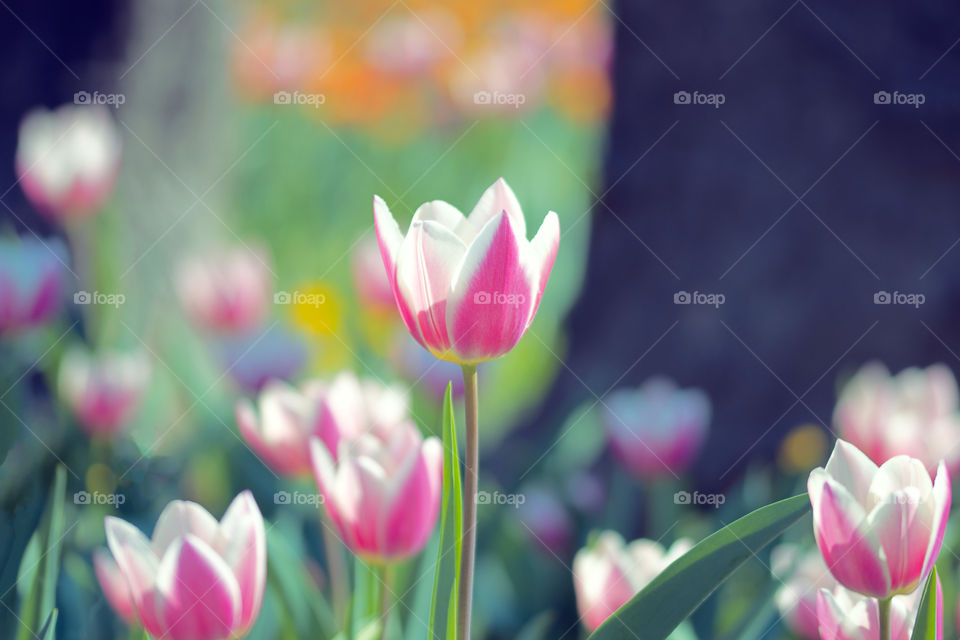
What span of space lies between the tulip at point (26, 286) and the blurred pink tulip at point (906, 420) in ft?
3.43

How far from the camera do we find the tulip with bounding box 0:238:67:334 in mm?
1233

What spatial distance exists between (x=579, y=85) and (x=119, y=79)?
2138mm

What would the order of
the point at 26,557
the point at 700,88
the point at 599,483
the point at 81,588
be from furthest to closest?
the point at 700,88 → the point at 599,483 → the point at 81,588 → the point at 26,557

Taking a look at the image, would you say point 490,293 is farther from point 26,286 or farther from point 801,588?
point 26,286

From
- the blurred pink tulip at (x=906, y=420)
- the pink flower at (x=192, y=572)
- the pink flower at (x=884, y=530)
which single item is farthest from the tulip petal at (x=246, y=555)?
the blurred pink tulip at (x=906, y=420)

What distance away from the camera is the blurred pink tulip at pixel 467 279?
2.12 feet

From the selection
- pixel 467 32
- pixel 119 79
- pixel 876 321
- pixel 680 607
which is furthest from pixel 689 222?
pixel 467 32

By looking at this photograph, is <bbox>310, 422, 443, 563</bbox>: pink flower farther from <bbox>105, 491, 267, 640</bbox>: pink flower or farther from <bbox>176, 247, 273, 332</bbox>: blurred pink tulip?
<bbox>176, 247, 273, 332</bbox>: blurred pink tulip

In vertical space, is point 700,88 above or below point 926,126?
above

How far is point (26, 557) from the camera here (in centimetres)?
76

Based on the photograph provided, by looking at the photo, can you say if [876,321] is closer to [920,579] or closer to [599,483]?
[599,483]

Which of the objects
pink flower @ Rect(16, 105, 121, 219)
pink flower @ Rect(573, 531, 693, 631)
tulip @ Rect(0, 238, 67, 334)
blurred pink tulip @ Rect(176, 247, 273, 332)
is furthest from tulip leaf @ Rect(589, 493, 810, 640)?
pink flower @ Rect(16, 105, 121, 219)

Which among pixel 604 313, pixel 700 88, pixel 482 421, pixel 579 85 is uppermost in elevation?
pixel 579 85

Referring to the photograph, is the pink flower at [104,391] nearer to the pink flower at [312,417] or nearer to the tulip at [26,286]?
the tulip at [26,286]
